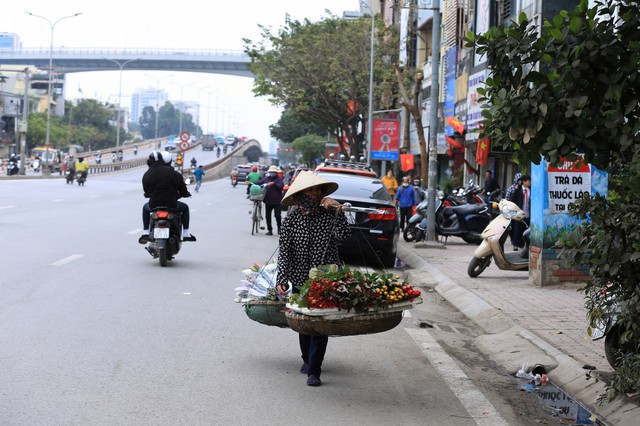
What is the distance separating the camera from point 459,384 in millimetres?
7301

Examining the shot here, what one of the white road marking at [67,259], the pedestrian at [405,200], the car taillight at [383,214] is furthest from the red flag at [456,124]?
the white road marking at [67,259]

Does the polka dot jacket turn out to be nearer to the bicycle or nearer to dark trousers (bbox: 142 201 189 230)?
dark trousers (bbox: 142 201 189 230)

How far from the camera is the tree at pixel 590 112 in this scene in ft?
19.8

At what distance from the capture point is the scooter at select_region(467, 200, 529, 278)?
1456 centimetres

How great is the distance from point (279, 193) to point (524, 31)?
1561 cm

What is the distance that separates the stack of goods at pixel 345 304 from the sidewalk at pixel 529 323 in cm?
163

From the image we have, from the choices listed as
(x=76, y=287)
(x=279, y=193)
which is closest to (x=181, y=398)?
(x=76, y=287)

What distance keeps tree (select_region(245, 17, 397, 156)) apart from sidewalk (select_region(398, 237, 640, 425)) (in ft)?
108

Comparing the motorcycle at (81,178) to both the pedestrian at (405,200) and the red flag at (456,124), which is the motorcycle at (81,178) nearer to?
the red flag at (456,124)

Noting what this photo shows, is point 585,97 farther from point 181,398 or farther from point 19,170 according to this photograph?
A: point 19,170

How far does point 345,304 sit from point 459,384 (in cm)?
141

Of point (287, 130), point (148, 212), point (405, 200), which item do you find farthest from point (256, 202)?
point (287, 130)

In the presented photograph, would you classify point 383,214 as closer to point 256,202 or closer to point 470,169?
point 256,202

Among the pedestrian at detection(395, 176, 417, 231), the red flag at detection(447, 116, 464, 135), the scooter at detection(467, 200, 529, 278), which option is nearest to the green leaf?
the scooter at detection(467, 200, 529, 278)
